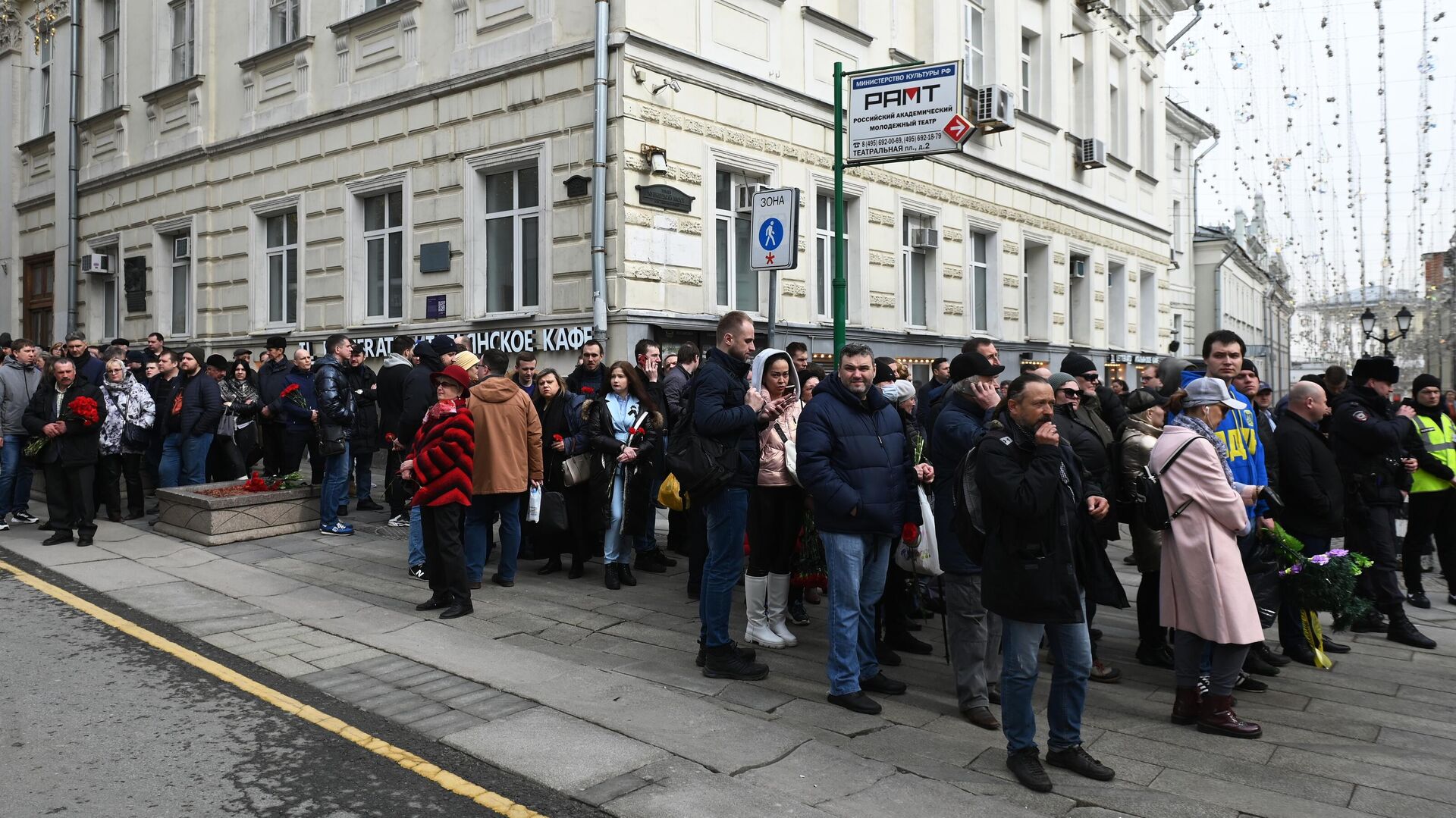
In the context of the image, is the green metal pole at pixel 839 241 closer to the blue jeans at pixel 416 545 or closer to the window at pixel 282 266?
the blue jeans at pixel 416 545

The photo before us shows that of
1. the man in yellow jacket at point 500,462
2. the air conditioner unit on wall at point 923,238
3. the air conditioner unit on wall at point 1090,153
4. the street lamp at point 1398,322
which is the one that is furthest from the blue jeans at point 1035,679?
the street lamp at point 1398,322

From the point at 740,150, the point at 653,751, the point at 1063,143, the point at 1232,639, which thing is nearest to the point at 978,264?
the point at 1063,143

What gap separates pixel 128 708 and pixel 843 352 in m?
4.33

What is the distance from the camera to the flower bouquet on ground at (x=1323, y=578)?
6176mm

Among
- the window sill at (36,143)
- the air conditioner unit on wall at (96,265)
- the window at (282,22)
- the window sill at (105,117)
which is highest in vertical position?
the window at (282,22)

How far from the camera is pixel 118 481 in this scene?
37.6 ft

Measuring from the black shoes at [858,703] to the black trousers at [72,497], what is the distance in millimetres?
8268

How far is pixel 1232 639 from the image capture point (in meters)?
5.25

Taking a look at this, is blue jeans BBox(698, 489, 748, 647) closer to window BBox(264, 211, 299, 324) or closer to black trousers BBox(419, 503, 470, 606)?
black trousers BBox(419, 503, 470, 606)

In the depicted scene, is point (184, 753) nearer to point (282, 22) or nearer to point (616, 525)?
point (616, 525)

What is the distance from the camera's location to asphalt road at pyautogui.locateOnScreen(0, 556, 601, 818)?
4.22 meters

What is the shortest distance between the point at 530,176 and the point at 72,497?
6.52 meters

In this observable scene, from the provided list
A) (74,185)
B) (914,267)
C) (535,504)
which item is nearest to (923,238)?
(914,267)

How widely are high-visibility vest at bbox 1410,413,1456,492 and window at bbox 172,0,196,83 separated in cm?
1977
